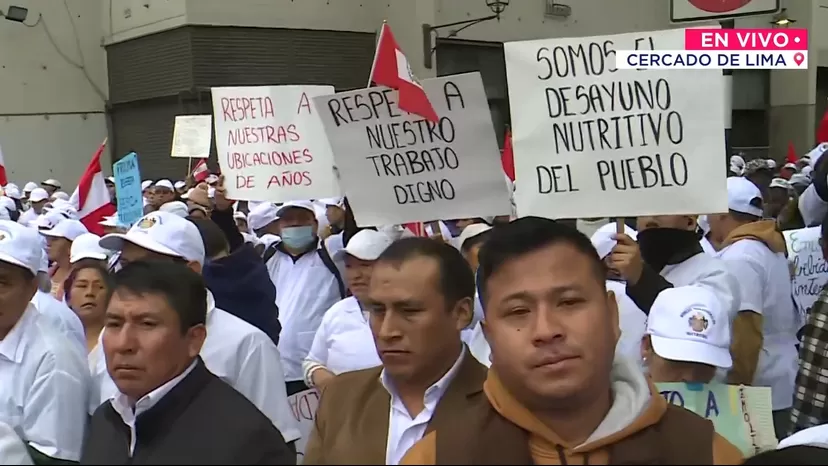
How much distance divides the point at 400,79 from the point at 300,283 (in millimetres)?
1623

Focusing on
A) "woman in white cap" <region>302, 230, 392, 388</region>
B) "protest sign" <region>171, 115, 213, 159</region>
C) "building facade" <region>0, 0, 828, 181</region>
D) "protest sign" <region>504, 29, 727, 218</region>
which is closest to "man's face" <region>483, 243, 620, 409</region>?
"protest sign" <region>504, 29, 727, 218</region>

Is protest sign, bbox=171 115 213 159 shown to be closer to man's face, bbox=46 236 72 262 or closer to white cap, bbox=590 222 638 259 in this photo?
man's face, bbox=46 236 72 262

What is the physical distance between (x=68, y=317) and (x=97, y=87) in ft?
55.9

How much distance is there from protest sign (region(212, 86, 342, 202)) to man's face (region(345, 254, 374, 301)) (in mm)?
1331

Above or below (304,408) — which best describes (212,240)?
above

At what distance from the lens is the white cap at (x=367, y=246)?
14.5 feet

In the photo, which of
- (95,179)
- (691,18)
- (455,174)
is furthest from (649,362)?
(95,179)

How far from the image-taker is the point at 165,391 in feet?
7.77

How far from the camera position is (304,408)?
442 cm

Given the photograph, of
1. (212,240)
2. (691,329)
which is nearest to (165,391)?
(691,329)

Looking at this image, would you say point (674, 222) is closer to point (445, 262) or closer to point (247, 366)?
point (445, 262)

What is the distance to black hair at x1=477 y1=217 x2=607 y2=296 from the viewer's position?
1.91 m

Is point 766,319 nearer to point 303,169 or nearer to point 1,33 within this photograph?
point 303,169

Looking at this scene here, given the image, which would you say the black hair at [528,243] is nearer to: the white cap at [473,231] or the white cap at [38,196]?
the white cap at [473,231]
